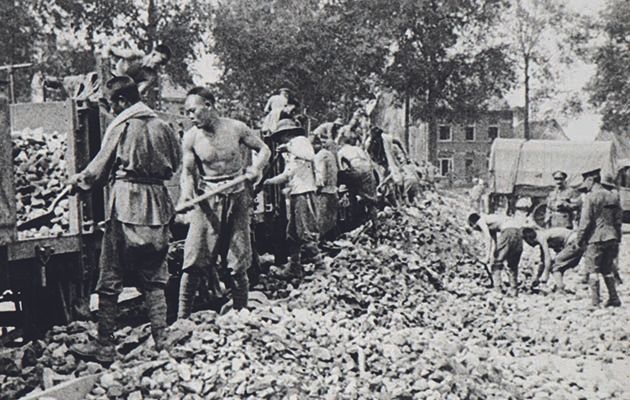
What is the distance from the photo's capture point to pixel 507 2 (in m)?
40.0

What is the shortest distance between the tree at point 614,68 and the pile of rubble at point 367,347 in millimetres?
25055

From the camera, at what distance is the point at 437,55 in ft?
125

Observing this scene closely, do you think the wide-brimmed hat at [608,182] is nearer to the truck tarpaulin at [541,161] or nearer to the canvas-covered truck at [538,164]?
the canvas-covered truck at [538,164]

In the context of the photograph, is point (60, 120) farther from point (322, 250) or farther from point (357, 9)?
point (357, 9)

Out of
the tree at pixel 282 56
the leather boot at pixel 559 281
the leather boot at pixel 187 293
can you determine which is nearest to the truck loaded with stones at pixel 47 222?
the leather boot at pixel 187 293

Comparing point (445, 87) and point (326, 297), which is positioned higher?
point (445, 87)

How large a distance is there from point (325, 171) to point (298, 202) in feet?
3.16

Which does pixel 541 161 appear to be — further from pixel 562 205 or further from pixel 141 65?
pixel 141 65

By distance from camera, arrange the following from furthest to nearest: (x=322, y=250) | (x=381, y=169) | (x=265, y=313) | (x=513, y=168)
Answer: (x=513, y=168) < (x=381, y=169) < (x=322, y=250) < (x=265, y=313)

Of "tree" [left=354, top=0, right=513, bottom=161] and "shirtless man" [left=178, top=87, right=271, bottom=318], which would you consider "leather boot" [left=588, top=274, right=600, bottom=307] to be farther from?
"tree" [left=354, top=0, right=513, bottom=161]

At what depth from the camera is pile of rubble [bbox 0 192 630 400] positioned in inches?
195

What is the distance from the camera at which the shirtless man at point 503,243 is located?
10.3m

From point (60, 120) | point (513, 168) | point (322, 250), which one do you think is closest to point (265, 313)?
point (60, 120)

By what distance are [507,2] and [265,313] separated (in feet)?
122
